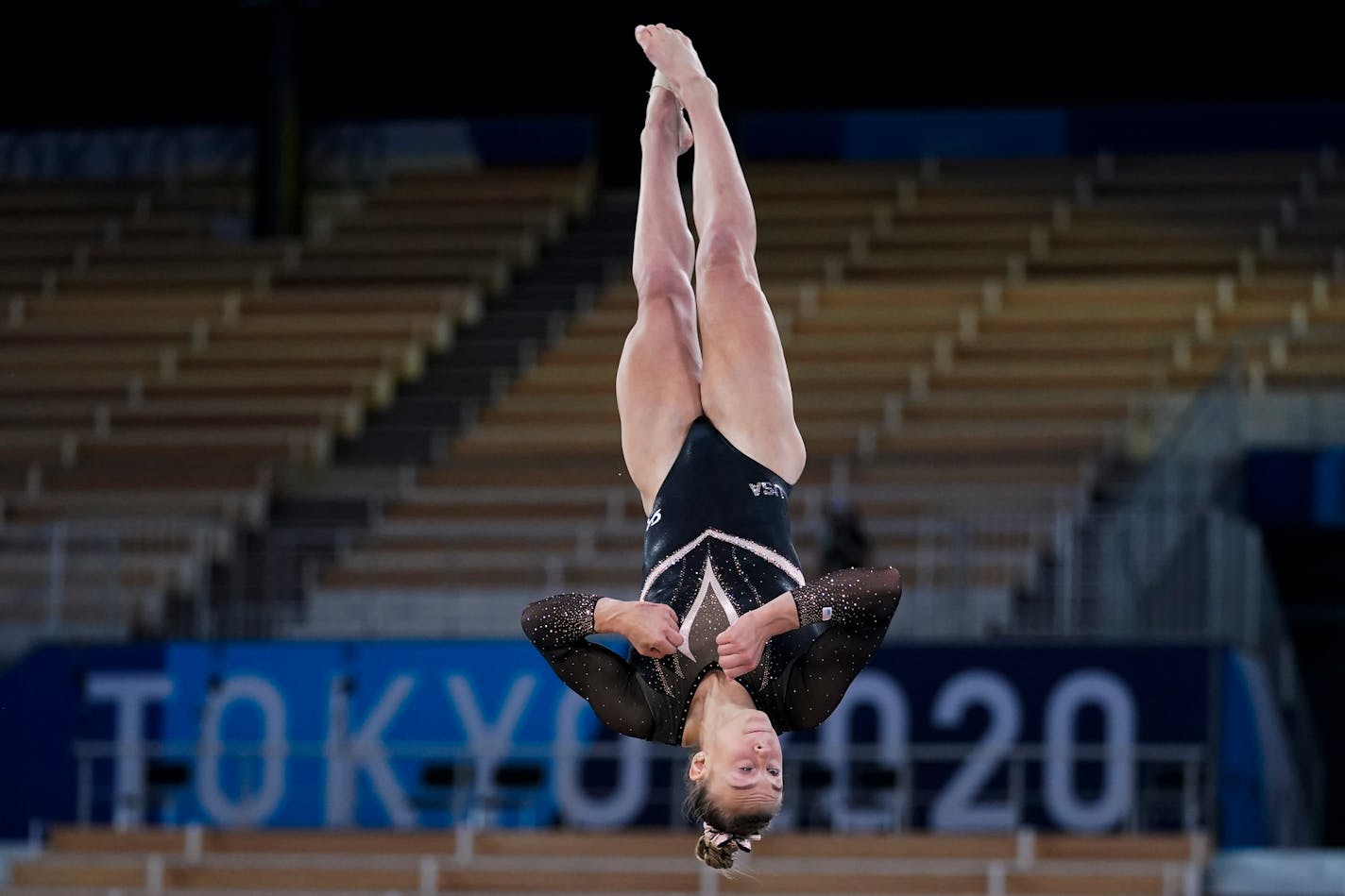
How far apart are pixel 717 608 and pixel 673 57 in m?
1.54

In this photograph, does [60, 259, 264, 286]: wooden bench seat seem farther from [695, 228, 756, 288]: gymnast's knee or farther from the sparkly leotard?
the sparkly leotard

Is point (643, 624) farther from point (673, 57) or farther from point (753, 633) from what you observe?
point (673, 57)

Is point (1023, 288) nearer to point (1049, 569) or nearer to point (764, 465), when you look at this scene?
point (1049, 569)

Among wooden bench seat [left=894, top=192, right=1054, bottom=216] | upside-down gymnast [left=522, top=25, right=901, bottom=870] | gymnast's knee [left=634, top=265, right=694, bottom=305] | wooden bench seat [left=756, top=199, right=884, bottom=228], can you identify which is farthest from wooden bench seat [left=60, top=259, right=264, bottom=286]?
gymnast's knee [left=634, top=265, right=694, bottom=305]

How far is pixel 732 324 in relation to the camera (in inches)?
244

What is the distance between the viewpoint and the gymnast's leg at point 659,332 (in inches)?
245

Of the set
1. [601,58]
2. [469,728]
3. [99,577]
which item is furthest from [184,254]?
[469,728]

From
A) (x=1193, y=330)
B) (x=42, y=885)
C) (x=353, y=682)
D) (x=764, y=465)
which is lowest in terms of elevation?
(x=42, y=885)

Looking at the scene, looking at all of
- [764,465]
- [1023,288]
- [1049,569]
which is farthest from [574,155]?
[764,465]

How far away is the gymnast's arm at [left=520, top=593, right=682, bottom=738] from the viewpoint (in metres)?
5.33

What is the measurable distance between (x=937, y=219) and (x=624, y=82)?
2560 millimetres

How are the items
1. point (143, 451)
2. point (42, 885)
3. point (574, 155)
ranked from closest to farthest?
point (42, 885), point (143, 451), point (574, 155)

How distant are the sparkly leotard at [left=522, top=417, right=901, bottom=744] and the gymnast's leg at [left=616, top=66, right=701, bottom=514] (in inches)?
2.9

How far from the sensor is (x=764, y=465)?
6.15 metres
